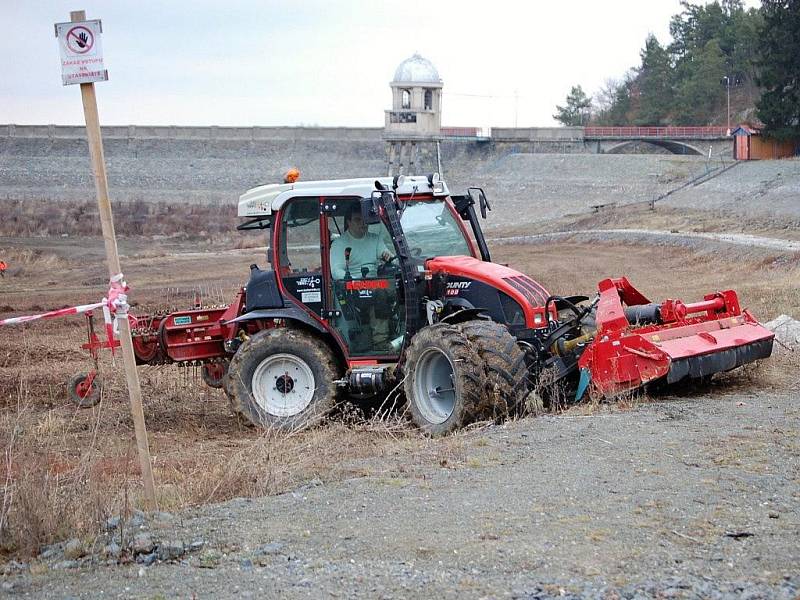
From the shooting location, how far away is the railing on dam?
74500 millimetres

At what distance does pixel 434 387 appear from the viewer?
1053 cm

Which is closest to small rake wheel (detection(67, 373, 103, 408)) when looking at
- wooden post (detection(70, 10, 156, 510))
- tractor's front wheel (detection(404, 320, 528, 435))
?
tractor's front wheel (detection(404, 320, 528, 435))

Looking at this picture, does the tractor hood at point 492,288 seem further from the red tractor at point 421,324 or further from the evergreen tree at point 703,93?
the evergreen tree at point 703,93

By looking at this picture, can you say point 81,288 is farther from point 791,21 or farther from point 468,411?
point 791,21

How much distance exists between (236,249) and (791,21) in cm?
3196

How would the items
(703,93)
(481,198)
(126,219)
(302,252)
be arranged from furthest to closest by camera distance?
(703,93)
(126,219)
(481,198)
(302,252)

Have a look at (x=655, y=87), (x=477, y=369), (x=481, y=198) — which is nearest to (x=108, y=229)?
(x=477, y=369)

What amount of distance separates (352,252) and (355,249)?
0.04m

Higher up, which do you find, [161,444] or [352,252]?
[352,252]

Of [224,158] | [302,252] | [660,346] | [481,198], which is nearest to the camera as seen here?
[660,346]

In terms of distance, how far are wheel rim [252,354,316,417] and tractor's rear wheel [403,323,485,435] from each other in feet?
4.59

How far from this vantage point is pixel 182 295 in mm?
26672

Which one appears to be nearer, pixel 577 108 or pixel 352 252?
pixel 352 252

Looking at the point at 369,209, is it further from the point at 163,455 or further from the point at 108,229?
the point at 108,229
